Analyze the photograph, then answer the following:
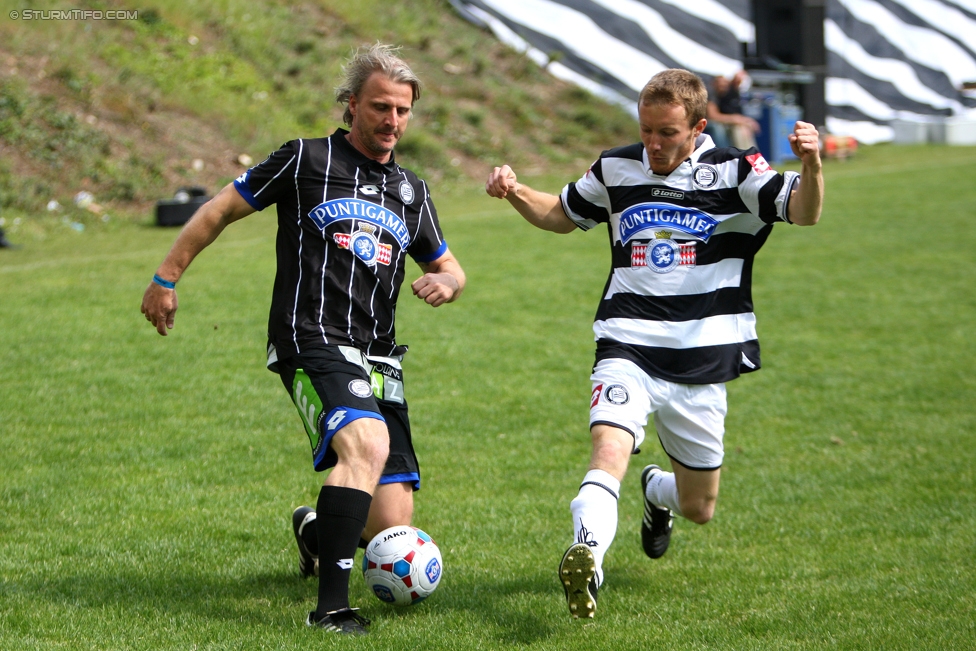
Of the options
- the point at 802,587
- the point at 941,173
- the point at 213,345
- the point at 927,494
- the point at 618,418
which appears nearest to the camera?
the point at 618,418

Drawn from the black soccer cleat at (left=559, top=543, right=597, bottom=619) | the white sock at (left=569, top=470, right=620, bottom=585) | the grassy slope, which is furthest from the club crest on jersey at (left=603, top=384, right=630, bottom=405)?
the grassy slope

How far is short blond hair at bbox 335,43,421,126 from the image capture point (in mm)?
4473

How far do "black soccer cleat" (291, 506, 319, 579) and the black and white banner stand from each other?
2103cm

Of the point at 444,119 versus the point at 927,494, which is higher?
the point at 444,119

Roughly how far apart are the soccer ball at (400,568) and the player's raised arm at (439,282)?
96 centimetres

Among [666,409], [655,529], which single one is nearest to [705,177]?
[666,409]

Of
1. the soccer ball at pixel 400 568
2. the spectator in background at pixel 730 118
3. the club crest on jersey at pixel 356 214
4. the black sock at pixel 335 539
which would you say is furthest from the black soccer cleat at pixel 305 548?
the spectator in background at pixel 730 118

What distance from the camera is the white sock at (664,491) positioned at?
201 inches

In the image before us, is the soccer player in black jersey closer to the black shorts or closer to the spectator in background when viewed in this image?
the black shorts

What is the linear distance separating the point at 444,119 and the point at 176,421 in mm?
14797

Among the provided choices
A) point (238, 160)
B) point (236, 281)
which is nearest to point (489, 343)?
point (236, 281)

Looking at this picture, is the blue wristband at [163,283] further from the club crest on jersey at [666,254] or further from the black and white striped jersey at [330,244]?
the club crest on jersey at [666,254]

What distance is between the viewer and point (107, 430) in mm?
7129

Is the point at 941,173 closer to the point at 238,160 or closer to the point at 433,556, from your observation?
the point at 238,160
